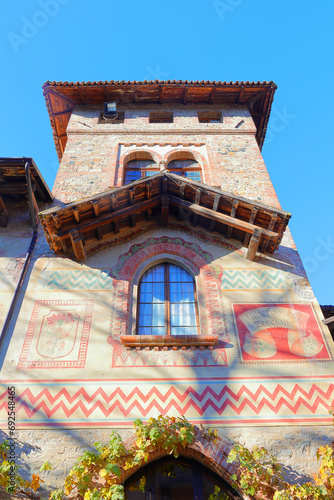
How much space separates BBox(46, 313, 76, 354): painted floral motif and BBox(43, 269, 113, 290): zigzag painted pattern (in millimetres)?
727

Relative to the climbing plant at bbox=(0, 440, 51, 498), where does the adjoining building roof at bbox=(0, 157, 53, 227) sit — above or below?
above

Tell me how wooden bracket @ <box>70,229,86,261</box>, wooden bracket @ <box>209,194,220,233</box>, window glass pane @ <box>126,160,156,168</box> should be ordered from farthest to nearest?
1. window glass pane @ <box>126,160,156,168</box>
2. wooden bracket @ <box>209,194,220,233</box>
3. wooden bracket @ <box>70,229,86,261</box>

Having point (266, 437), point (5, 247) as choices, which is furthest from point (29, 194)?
point (266, 437)

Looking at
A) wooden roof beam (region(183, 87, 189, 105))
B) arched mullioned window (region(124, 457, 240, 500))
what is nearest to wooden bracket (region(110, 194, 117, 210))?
arched mullioned window (region(124, 457, 240, 500))

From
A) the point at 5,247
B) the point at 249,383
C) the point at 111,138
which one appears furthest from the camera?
the point at 111,138

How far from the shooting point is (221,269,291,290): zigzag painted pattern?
8758 mm

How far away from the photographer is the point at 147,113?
1420 centimetres

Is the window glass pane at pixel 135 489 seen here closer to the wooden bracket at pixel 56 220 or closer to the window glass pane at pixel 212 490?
the window glass pane at pixel 212 490

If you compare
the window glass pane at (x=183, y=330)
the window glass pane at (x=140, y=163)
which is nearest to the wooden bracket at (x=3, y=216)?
the window glass pane at (x=140, y=163)

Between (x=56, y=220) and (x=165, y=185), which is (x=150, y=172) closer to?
(x=165, y=185)

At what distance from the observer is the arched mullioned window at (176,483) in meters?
6.20

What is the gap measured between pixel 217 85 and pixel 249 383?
33.9ft

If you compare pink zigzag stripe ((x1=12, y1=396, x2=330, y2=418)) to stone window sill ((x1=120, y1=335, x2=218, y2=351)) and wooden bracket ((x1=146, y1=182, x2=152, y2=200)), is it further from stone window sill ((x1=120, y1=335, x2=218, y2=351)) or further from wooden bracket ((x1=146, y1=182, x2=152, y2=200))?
wooden bracket ((x1=146, y1=182, x2=152, y2=200))

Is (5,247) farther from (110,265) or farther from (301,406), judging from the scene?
(301,406)
